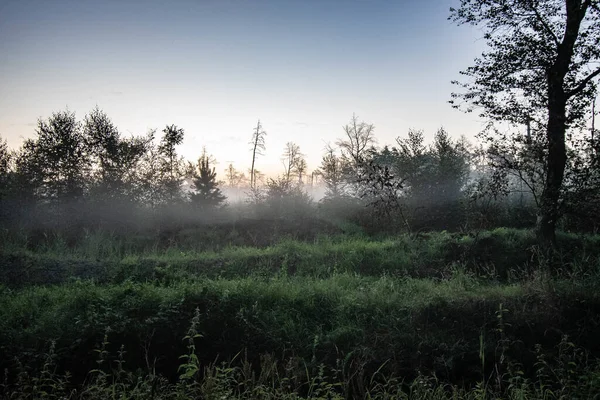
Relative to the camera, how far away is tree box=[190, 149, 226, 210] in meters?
21.1

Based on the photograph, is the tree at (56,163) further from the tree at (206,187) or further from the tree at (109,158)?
the tree at (206,187)

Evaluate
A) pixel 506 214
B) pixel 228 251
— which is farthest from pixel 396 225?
pixel 228 251

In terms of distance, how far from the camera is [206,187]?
21547mm

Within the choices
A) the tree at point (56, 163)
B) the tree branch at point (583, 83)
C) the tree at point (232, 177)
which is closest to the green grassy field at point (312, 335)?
the tree branch at point (583, 83)

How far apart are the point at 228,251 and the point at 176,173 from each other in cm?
1190

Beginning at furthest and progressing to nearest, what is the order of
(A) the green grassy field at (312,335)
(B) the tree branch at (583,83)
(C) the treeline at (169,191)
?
(C) the treeline at (169,191) < (B) the tree branch at (583,83) < (A) the green grassy field at (312,335)

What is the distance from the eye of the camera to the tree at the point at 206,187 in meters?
21.1

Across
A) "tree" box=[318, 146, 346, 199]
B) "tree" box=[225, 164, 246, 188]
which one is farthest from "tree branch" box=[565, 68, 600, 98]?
"tree" box=[225, 164, 246, 188]

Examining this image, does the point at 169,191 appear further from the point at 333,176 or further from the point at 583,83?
the point at 583,83

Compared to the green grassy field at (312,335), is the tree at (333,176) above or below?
above

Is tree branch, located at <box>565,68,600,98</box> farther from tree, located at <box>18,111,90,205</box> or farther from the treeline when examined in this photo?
tree, located at <box>18,111,90,205</box>

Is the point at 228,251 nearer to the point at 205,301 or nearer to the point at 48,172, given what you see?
the point at 205,301

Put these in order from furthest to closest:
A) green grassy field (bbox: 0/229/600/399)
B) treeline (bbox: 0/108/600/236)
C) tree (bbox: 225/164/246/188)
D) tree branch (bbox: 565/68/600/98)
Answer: tree (bbox: 225/164/246/188) → treeline (bbox: 0/108/600/236) → tree branch (bbox: 565/68/600/98) → green grassy field (bbox: 0/229/600/399)

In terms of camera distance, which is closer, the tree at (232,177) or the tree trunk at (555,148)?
the tree trunk at (555,148)
